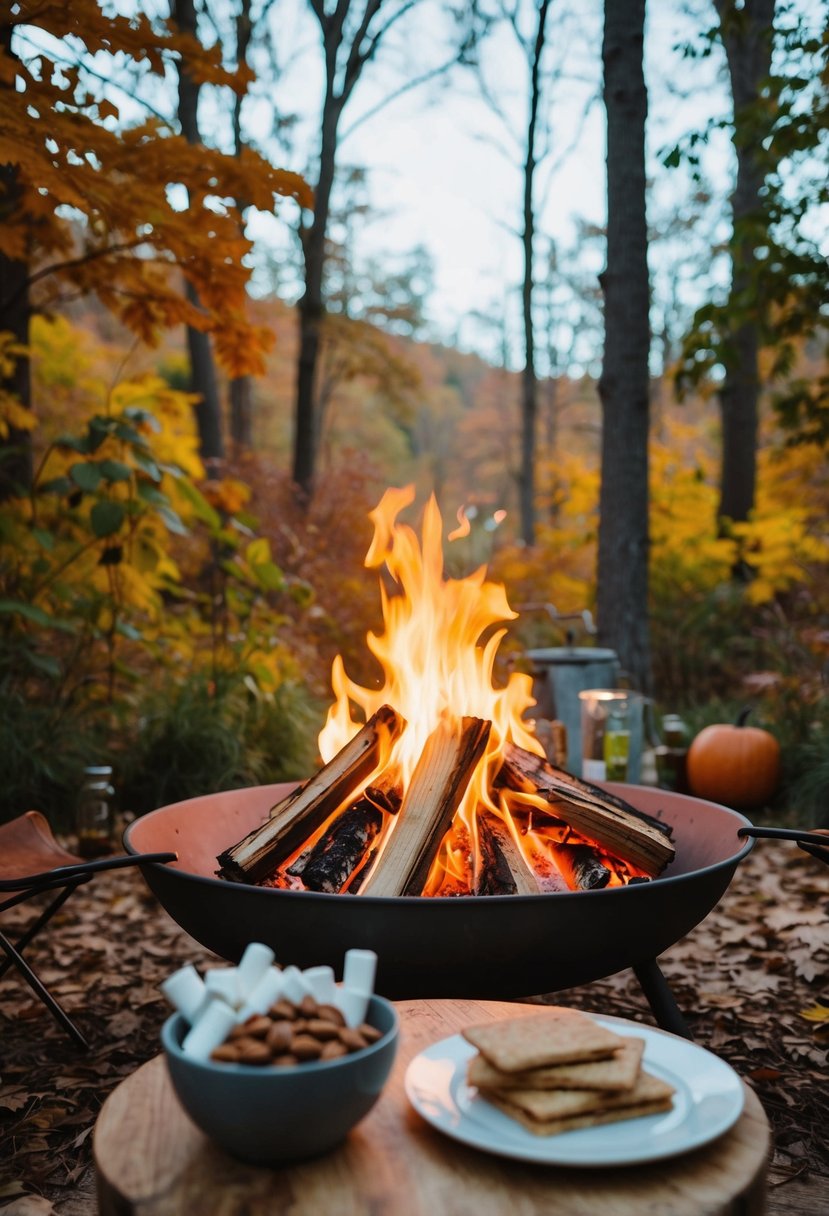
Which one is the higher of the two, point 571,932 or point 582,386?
point 582,386

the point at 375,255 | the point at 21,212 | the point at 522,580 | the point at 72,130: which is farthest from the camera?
the point at 375,255

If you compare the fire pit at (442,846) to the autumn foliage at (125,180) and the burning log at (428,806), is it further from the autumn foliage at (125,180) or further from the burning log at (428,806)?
the autumn foliage at (125,180)

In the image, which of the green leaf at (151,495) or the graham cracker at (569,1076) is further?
the green leaf at (151,495)

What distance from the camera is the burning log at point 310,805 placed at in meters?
1.92

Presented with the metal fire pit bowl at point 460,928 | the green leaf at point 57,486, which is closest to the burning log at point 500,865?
the metal fire pit bowl at point 460,928

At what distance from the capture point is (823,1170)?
182 cm

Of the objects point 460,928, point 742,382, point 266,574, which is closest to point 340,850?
point 460,928

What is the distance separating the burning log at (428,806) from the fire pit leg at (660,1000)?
1.43 feet

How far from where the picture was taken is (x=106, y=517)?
394 centimetres

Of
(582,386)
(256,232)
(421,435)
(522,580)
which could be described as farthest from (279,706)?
(421,435)

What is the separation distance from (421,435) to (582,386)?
31.2ft

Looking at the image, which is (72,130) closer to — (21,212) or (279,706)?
(21,212)

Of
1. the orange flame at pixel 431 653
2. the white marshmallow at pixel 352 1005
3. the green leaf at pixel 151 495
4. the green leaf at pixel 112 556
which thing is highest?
the green leaf at pixel 151 495

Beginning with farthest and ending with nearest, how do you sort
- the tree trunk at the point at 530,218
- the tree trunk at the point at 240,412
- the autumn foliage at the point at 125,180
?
the tree trunk at the point at 240,412, the tree trunk at the point at 530,218, the autumn foliage at the point at 125,180
